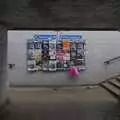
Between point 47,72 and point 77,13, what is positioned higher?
point 77,13

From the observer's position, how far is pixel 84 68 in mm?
21172

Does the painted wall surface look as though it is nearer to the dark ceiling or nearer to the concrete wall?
the concrete wall

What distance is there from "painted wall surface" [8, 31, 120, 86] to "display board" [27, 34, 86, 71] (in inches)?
12.9

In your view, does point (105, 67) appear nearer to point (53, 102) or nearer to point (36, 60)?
point (36, 60)

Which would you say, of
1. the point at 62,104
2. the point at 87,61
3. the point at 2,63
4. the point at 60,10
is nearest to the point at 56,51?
the point at 87,61

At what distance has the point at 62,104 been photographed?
14.1 m

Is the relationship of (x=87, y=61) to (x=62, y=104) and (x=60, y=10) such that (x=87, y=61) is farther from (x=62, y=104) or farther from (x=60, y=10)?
(x=60, y=10)

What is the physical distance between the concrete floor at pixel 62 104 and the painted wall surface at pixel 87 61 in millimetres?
1409

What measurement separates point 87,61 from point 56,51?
1694 millimetres

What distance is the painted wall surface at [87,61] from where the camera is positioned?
20.9 metres

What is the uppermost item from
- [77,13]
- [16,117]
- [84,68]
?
[77,13]

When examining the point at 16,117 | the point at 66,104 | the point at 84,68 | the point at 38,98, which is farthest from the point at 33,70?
the point at 16,117

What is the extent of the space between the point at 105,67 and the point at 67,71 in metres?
1.95

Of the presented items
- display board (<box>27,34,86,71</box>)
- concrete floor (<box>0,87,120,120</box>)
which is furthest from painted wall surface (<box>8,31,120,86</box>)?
concrete floor (<box>0,87,120,120</box>)
